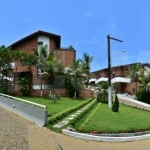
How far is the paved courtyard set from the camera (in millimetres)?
11203

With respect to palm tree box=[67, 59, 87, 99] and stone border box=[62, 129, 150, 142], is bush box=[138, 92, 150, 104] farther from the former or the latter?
stone border box=[62, 129, 150, 142]

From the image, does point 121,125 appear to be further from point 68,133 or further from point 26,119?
point 26,119

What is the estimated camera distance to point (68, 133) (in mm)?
13531

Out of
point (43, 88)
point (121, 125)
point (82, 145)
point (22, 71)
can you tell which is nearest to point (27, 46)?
point (22, 71)

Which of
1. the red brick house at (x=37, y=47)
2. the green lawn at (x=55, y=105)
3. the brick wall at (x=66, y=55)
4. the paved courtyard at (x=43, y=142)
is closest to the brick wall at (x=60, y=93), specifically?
the red brick house at (x=37, y=47)

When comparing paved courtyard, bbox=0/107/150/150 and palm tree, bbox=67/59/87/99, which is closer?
paved courtyard, bbox=0/107/150/150

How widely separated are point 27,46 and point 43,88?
952 cm

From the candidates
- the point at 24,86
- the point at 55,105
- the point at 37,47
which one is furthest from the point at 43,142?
the point at 37,47

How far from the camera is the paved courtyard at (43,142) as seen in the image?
36.8 feet

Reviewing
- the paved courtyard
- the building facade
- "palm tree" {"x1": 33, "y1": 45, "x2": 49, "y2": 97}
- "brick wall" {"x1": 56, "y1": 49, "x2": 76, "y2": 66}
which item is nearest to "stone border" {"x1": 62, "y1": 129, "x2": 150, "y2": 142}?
the paved courtyard

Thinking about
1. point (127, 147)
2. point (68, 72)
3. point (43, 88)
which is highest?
point (68, 72)

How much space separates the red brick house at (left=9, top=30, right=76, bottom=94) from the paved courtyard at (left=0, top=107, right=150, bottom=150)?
23.4 metres

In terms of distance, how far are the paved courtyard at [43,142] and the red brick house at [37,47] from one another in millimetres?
23424

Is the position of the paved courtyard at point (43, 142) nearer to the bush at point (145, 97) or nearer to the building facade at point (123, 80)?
the bush at point (145, 97)
